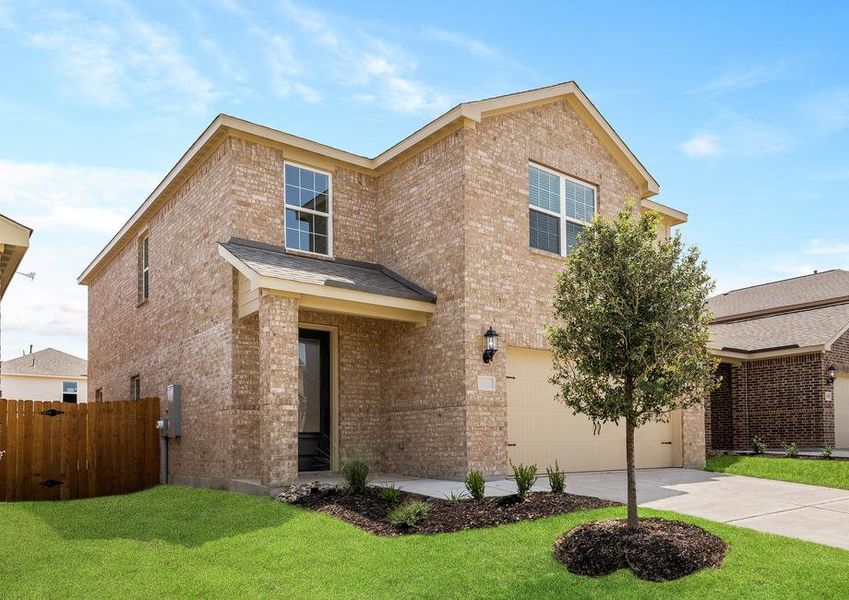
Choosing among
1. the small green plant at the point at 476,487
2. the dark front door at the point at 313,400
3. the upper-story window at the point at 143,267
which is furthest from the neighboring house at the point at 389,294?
the upper-story window at the point at 143,267

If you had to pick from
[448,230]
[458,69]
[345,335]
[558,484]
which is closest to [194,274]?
[345,335]

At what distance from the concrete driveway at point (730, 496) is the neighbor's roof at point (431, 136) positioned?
6.19m

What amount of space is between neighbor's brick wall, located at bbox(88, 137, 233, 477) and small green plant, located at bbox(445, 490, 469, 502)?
13.3 ft

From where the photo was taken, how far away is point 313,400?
1327cm

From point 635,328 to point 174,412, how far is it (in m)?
9.80

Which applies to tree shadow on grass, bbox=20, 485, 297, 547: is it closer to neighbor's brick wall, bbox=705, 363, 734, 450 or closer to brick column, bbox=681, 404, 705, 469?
brick column, bbox=681, 404, 705, 469

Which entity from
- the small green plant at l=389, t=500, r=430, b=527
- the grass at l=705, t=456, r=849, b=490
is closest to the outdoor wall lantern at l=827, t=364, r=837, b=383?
the grass at l=705, t=456, r=849, b=490

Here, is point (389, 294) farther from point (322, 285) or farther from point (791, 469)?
point (791, 469)

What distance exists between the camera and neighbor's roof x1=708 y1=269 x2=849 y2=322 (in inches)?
986

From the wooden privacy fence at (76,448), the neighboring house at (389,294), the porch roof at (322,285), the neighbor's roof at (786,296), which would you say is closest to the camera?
the porch roof at (322,285)

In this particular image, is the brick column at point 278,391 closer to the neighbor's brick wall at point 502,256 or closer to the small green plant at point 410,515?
the small green plant at point 410,515

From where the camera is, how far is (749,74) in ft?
36.7

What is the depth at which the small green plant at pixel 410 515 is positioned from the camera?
8188 mm

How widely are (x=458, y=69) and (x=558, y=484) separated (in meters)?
6.03
